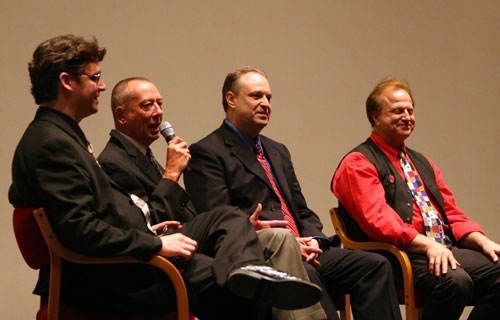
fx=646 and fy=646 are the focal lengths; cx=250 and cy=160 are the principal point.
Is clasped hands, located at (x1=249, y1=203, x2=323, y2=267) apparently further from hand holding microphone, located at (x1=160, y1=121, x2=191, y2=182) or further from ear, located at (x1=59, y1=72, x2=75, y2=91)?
ear, located at (x1=59, y1=72, x2=75, y2=91)

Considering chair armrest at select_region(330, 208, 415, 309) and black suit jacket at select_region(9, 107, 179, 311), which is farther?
chair armrest at select_region(330, 208, 415, 309)

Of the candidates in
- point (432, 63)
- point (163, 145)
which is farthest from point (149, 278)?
point (432, 63)

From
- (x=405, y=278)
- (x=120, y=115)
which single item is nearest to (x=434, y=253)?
(x=405, y=278)

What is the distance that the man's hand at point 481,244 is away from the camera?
310 centimetres

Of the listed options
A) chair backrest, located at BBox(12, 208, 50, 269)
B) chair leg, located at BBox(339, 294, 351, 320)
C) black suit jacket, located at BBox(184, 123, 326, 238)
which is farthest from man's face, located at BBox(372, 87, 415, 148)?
chair backrest, located at BBox(12, 208, 50, 269)

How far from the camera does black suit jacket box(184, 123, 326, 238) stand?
2.93m

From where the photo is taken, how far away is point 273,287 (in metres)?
2.04

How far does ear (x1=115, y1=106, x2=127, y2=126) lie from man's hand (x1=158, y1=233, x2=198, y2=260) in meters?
0.84

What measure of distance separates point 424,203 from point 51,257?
192 cm

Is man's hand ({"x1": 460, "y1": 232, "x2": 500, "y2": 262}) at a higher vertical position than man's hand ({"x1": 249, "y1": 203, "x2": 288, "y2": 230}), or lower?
lower

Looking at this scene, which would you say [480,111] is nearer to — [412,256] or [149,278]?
[412,256]

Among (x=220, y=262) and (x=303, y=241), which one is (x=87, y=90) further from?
(x=303, y=241)

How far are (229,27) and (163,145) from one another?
89 cm

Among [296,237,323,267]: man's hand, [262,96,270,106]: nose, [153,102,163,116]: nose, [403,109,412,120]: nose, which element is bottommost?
[296,237,323,267]: man's hand
